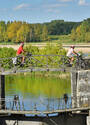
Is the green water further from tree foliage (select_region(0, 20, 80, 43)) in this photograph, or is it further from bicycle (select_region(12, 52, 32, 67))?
tree foliage (select_region(0, 20, 80, 43))

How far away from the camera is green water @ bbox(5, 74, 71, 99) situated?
4366cm

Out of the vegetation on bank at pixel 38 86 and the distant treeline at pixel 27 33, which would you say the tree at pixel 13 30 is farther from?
the vegetation on bank at pixel 38 86

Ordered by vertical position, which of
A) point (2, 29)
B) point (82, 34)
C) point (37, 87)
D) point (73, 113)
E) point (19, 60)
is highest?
point (2, 29)

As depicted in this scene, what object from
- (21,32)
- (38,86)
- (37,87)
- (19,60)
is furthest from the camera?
(21,32)

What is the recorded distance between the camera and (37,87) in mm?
50812

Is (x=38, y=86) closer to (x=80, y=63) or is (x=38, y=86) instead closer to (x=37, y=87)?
(x=37, y=87)

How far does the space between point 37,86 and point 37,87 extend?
2.78 ft

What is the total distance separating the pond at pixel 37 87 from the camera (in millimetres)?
42625

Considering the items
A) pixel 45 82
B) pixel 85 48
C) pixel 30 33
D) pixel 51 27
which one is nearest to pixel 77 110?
pixel 45 82

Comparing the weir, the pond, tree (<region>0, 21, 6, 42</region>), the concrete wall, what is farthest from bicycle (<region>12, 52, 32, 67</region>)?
tree (<region>0, 21, 6, 42</region>)

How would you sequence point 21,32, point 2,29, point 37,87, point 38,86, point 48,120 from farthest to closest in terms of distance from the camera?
point 2,29 → point 21,32 → point 38,86 → point 37,87 → point 48,120

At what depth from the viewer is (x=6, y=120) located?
987 inches

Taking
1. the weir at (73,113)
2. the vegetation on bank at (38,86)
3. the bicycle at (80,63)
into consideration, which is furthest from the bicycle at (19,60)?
the vegetation on bank at (38,86)

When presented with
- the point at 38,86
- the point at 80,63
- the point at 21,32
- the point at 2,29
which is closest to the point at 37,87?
the point at 38,86
